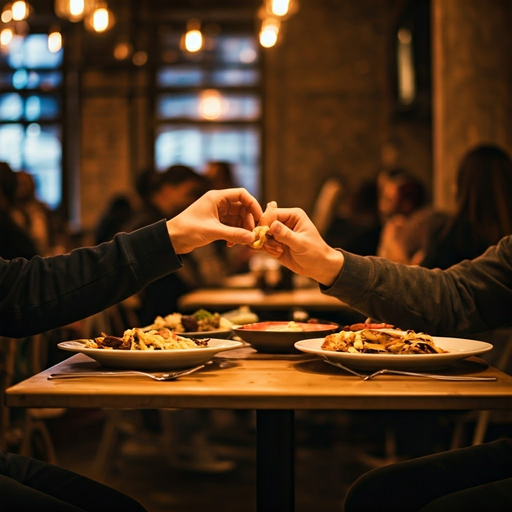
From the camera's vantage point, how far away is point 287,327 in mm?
1852

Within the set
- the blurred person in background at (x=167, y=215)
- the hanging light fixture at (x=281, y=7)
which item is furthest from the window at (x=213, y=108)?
the blurred person in background at (x=167, y=215)

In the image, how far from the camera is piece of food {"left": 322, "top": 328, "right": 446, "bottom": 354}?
4.94 ft

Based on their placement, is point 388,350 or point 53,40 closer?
point 388,350

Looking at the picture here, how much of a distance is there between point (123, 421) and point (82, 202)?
6232 millimetres

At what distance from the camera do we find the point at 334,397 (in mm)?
1305

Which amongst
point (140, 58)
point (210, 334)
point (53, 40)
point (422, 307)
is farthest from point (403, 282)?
point (140, 58)

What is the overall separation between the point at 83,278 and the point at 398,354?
64 cm

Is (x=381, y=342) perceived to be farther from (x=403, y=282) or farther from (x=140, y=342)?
(x=140, y=342)

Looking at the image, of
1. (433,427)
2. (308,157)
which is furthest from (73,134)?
(433,427)

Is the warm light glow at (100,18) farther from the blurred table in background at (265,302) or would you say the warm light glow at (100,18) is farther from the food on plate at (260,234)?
the food on plate at (260,234)

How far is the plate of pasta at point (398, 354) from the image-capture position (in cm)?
146

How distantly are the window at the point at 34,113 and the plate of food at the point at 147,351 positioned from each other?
940 cm

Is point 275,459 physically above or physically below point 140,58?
below

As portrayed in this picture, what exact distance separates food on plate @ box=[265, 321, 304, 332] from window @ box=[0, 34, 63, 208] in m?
9.17
